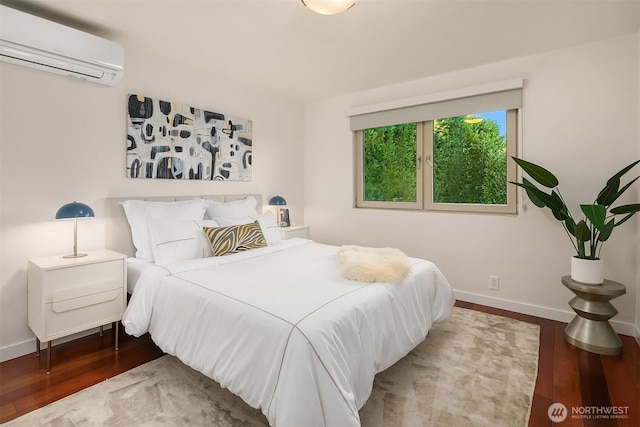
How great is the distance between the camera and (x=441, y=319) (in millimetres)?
2469

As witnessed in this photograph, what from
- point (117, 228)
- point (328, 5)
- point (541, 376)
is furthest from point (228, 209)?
point (541, 376)

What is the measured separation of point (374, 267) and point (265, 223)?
4.90 ft

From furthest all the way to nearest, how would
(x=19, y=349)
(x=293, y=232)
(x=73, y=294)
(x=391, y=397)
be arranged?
(x=293, y=232), (x=19, y=349), (x=73, y=294), (x=391, y=397)

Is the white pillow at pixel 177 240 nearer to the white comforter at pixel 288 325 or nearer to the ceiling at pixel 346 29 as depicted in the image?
the white comforter at pixel 288 325

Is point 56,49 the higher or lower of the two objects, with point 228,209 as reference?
higher

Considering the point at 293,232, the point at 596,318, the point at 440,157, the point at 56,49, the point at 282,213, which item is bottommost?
the point at 596,318

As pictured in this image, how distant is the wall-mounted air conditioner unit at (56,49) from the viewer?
1.96 metres

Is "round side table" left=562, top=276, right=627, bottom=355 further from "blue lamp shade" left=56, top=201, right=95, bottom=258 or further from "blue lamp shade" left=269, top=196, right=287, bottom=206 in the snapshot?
"blue lamp shade" left=56, top=201, right=95, bottom=258

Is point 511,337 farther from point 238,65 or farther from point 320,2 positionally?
point 238,65

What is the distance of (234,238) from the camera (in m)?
2.72

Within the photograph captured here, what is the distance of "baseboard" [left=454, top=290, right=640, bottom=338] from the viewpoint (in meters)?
2.59

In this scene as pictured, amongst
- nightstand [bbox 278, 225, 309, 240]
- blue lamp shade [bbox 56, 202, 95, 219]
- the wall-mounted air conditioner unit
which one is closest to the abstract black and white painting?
the wall-mounted air conditioner unit

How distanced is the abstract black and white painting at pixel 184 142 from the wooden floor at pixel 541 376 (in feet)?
4.69

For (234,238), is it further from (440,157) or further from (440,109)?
(440,109)
